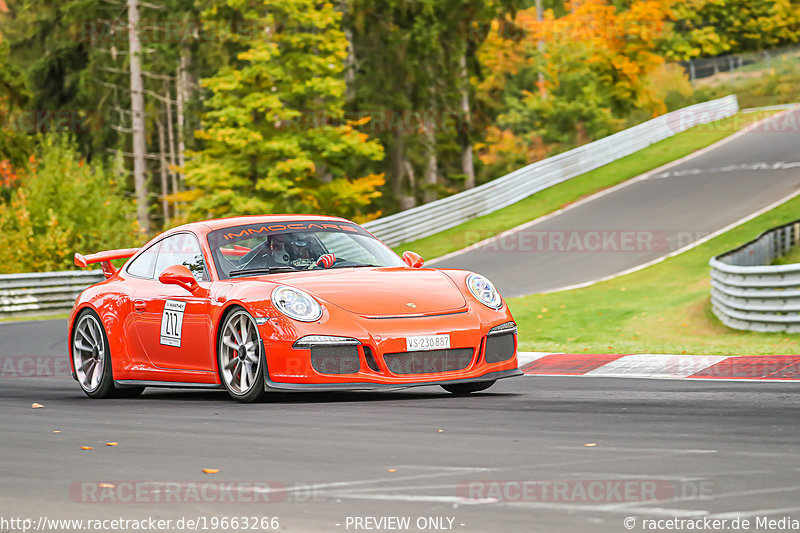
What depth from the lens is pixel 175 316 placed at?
391 inches

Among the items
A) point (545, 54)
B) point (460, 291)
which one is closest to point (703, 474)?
point (460, 291)

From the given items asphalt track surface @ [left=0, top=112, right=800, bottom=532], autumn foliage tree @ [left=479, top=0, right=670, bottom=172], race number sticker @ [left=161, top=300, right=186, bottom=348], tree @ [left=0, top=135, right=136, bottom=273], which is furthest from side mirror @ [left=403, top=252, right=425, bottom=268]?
autumn foliage tree @ [left=479, top=0, right=670, bottom=172]

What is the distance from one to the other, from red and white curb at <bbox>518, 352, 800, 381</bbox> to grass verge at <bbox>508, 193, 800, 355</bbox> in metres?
1.01

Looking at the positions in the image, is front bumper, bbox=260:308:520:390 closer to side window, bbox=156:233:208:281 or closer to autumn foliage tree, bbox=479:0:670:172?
side window, bbox=156:233:208:281

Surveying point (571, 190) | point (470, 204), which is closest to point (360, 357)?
point (470, 204)

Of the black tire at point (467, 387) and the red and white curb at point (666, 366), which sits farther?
the red and white curb at point (666, 366)

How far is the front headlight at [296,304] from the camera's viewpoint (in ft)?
29.0

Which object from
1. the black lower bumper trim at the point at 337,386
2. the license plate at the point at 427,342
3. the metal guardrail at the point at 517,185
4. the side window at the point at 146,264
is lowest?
the metal guardrail at the point at 517,185

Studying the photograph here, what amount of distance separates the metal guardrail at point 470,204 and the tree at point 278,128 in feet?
13.7

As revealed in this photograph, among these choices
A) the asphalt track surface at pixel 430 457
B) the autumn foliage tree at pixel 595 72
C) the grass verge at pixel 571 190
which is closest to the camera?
the asphalt track surface at pixel 430 457

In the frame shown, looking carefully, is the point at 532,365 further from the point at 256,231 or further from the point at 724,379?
the point at 256,231

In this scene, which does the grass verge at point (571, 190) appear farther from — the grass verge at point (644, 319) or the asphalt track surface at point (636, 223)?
the grass verge at point (644, 319)

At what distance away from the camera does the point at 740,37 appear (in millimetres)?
75562

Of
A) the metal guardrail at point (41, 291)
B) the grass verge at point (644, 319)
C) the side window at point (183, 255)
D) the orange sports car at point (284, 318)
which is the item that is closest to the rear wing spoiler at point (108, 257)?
the orange sports car at point (284, 318)
